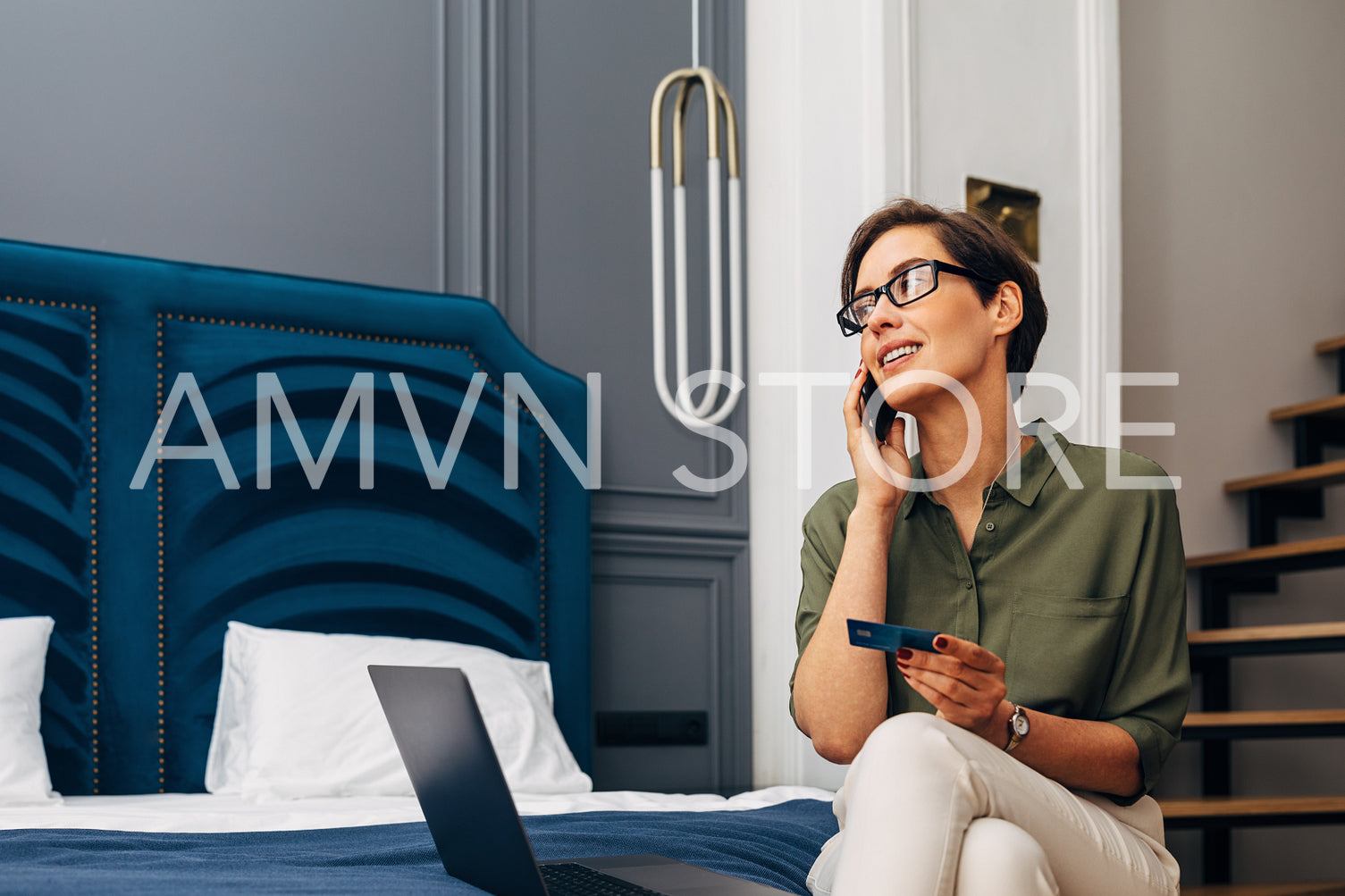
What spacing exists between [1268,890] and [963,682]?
196 cm

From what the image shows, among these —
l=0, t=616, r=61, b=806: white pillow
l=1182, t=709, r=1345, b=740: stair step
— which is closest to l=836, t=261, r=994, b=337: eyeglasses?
Answer: l=0, t=616, r=61, b=806: white pillow

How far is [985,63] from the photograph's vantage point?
288 cm

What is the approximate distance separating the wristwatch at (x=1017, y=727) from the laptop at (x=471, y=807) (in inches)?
10.6

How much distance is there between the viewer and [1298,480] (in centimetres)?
303

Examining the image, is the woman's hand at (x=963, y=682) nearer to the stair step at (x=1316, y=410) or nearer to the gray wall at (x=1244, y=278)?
the gray wall at (x=1244, y=278)

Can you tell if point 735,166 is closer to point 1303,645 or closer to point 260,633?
point 260,633

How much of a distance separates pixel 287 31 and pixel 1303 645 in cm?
256

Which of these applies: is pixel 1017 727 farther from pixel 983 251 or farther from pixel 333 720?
pixel 333 720

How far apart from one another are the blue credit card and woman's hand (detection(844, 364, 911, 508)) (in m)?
0.38

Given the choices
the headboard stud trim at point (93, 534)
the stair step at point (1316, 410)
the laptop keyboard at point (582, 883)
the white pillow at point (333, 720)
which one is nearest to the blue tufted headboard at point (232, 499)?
the headboard stud trim at point (93, 534)

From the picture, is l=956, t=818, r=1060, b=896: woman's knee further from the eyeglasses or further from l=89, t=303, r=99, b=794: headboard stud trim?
l=89, t=303, r=99, b=794: headboard stud trim

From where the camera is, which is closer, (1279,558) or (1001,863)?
(1001,863)

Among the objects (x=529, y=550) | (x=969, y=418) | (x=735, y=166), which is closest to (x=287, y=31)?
(x=735, y=166)

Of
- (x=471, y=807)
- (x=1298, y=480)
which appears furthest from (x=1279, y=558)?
(x=471, y=807)
